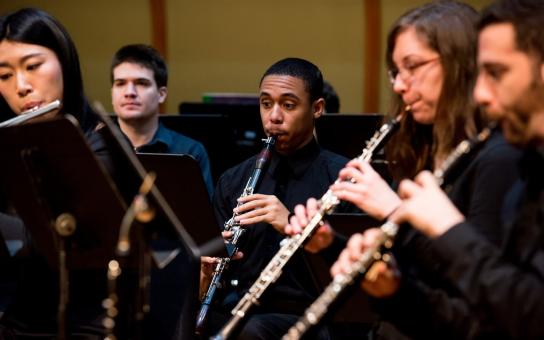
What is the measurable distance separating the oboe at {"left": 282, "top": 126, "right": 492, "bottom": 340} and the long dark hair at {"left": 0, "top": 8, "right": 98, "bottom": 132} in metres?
1.03

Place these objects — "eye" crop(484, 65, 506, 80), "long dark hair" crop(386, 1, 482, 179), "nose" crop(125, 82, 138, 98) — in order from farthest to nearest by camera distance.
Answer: "nose" crop(125, 82, 138, 98) < "long dark hair" crop(386, 1, 482, 179) < "eye" crop(484, 65, 506, 80)

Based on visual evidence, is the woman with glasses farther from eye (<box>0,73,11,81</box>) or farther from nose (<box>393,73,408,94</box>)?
eye (<box>0,73,11,81</box>)

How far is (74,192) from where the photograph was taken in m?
1.73

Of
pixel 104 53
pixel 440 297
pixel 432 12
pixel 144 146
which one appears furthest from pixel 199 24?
pixel 440 297

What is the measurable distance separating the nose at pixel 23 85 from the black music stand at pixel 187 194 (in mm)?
386

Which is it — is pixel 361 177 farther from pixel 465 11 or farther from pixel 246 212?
pixel 246 212

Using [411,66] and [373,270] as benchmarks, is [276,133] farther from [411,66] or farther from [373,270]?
[373,270]

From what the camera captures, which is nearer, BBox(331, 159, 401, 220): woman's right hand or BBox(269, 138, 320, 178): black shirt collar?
BBox(331, 159, 401, 220): woman's right hand

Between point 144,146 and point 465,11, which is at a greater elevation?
point 465,11

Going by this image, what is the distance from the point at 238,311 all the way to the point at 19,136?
68 cm

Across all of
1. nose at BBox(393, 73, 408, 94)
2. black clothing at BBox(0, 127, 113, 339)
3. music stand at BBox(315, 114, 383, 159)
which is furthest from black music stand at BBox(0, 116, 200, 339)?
music stand at BBox(315, 114, 383, 159)

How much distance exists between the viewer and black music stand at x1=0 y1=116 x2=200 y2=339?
1.65 m

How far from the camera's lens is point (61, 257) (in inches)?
69.2

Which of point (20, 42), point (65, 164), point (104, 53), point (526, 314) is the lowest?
point (104, 53)
